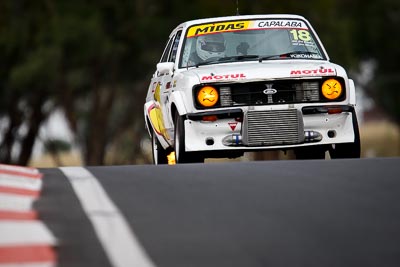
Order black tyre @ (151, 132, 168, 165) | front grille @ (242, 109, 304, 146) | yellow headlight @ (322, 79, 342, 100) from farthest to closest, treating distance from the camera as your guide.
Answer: black tyre @ (151, 132, 168, 165) < yellow headlight @ (322, 79, 342, 100) < front grille @ (242, 109, 304, 146)

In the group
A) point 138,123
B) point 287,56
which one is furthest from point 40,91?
point 287,56

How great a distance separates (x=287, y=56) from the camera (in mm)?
13414

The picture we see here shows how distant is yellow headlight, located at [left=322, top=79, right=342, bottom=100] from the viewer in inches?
501

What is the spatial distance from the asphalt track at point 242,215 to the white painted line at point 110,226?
4cm

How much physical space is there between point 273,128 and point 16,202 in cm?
489

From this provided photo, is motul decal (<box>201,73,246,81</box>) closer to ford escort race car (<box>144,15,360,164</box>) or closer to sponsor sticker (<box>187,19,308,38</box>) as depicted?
ford escort race car (<box>144,15,360,164</box>)

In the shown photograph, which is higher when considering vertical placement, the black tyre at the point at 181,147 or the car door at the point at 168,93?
the car door at the point at 168,93

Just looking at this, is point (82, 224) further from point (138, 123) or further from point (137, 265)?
point (138, 123)

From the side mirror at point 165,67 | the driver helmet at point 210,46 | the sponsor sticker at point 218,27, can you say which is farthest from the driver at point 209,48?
the side mirror at point 165,67

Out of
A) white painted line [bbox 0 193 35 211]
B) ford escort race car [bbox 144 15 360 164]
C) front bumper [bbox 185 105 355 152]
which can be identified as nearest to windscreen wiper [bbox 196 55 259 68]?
ford escort race car [bbox 144 15 360 164]

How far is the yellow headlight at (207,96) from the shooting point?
12539 mm

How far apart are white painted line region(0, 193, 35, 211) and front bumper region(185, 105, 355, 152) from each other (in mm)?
4392

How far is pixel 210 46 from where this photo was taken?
531 inches

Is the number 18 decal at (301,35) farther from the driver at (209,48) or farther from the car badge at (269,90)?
the car badge at (269,90)
